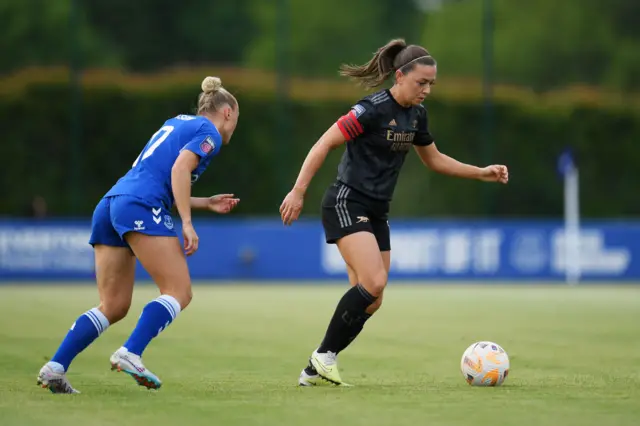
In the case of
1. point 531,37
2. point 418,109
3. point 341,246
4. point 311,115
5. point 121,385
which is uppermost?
point 531,37

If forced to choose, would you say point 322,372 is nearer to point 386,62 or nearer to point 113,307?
point 113,307

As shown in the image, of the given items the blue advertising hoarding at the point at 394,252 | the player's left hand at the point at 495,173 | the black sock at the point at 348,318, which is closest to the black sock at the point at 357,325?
the black sock at the point at 348,318

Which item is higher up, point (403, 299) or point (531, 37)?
point (531, 37)

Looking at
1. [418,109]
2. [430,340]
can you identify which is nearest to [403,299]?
[430,340]

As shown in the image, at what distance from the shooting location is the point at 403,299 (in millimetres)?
17344

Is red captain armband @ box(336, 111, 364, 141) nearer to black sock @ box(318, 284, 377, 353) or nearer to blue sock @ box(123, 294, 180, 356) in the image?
black sock @ box(318, 284, 377, 353)

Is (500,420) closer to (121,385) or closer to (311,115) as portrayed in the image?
(121,385)

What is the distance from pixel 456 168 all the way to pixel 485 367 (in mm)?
1530

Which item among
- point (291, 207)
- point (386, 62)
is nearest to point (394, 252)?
point (386, 62)

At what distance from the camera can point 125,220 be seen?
22.9 ft

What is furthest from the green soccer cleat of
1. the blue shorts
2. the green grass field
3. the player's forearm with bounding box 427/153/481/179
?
the player's forearm with bounding box 427/153/481/179

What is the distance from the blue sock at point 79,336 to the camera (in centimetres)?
712

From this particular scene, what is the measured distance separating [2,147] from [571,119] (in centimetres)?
1215

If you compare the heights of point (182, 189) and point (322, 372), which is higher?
point (182, 189)
